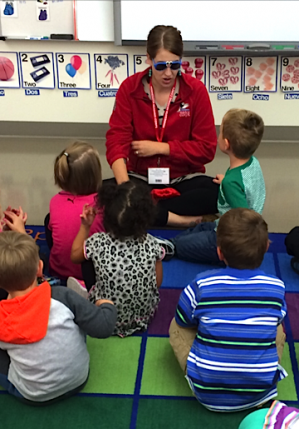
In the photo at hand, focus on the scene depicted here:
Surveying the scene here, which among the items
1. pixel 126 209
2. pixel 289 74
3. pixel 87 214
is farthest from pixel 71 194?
pixel 289 74

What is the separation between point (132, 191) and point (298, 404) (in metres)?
1.00

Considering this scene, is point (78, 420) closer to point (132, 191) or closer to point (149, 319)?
point (149, 319)

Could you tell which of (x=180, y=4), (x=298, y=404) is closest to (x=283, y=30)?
(x=180, y=4)

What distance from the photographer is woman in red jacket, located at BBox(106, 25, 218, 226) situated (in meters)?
2.82

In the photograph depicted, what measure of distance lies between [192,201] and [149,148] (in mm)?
417

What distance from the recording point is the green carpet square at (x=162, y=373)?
1735 millimetres

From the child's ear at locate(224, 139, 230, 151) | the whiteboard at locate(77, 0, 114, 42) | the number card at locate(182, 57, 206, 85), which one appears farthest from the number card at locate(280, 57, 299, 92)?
the whiteboard at locate(77, 0, 114, 42)

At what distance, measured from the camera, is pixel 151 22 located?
296 cm

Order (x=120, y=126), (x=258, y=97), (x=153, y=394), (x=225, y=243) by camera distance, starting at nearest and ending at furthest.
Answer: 1. (x=225, y=243)
2. (x=153, y=394)
3. (x=120, y=126)
4. (x=258, y=97)

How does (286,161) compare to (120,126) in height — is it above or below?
below

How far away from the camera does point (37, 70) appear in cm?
305

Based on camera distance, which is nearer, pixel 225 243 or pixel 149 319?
pixel 225 243

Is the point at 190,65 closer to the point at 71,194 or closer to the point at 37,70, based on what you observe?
the point at 37,70

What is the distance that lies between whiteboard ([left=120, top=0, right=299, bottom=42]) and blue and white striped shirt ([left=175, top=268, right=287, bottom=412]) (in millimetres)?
1940
